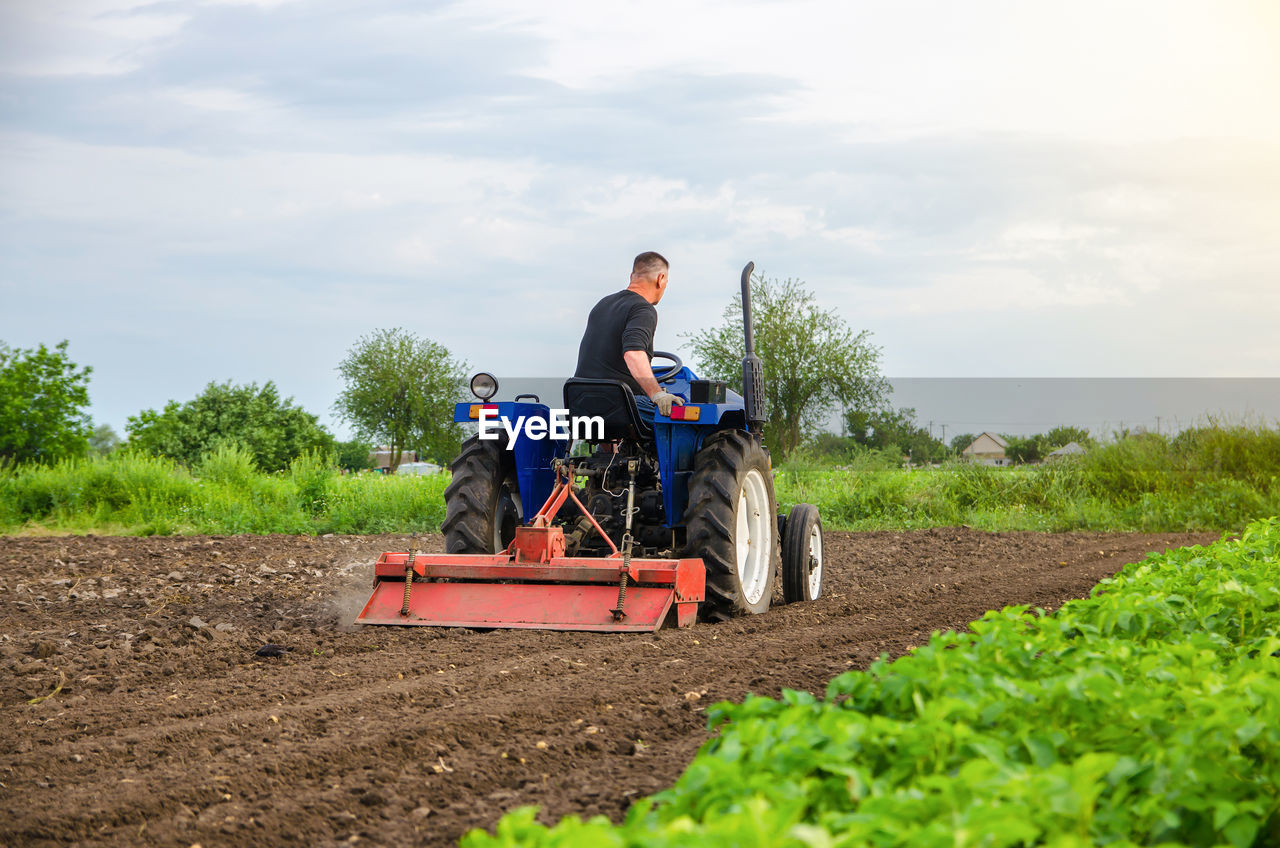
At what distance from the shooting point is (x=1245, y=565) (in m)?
5.38

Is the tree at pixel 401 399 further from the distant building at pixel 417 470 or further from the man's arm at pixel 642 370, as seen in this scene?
the man's arm at pixel 642 370

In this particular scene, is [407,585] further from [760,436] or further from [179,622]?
[760,436]

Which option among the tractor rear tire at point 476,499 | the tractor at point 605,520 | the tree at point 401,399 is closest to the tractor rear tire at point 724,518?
the tractor at point 605,520

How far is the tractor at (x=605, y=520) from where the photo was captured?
18.7 ft

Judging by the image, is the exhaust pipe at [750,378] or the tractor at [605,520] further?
the exhaust pipe at [750,378]

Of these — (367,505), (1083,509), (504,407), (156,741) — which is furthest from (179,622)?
(1083,509)

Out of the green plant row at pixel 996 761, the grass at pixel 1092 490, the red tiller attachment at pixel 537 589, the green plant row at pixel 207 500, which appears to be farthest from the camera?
the grass at pixel 1092 490

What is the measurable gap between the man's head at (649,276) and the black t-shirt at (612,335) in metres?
0.09

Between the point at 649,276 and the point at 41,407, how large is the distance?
34669 millimetres

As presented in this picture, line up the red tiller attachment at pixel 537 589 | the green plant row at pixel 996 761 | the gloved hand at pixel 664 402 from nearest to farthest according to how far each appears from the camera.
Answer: the green plant row at pixel 996 761 < the red tiller attachment at pixel 537 589 < the gloved hand at pixel 664 402

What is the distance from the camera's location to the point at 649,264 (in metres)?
6.49

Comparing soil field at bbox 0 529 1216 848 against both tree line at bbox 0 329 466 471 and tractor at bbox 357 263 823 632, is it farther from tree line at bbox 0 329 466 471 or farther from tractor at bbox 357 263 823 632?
tree line at bbox 0 329 466 471

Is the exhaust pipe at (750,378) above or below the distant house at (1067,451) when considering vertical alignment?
above

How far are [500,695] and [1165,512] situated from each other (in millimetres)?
14391
